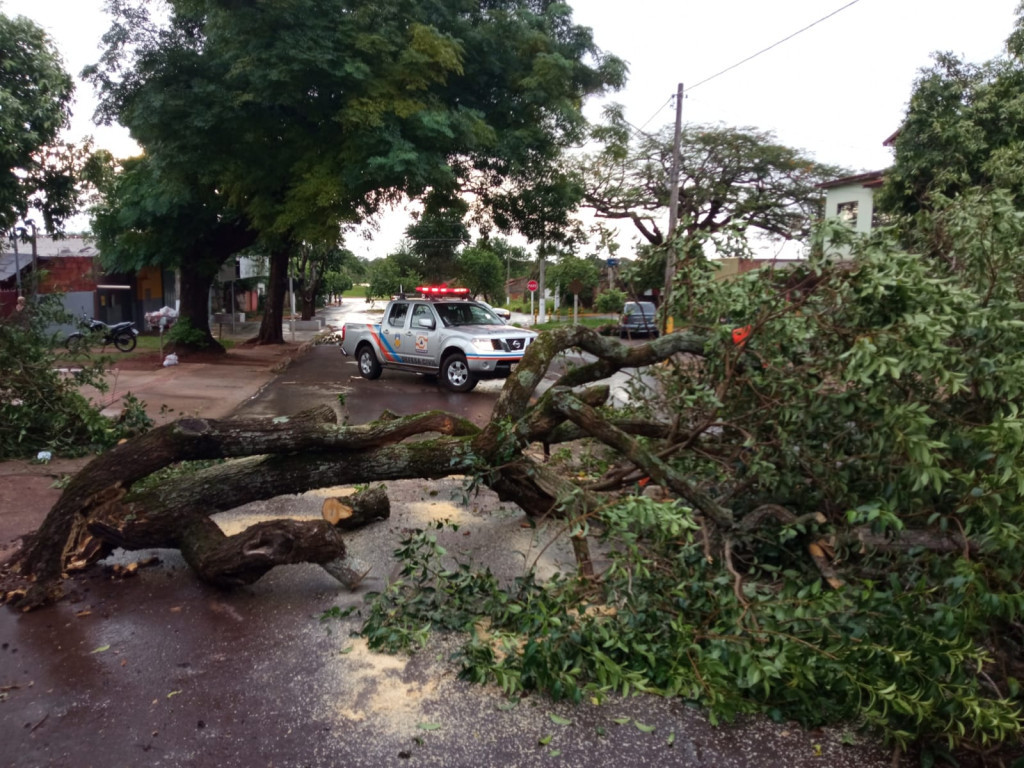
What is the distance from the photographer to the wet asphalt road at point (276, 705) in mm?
3279

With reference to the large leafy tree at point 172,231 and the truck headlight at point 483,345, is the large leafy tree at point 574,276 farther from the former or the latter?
the truck headlight at point 483,345

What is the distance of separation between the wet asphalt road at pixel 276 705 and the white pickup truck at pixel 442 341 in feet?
31.7

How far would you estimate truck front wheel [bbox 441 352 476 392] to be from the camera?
14781mm

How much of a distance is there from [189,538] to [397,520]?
190 cm

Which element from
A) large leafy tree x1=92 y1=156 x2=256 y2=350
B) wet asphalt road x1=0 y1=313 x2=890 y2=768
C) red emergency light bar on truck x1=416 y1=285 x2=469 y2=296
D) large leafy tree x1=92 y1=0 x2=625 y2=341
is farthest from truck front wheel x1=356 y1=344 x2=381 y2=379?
wet asphalt road x1=0 y1=313 x2=890 y2=768

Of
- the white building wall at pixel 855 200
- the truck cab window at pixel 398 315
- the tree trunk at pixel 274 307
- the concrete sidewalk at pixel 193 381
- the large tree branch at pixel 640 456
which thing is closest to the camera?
the large tree branch at pixel 640 456

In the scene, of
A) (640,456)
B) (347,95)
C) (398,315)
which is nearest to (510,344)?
(398,315)

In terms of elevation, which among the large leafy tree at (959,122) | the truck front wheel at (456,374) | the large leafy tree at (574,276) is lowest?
the truck front wheel at (456,374)

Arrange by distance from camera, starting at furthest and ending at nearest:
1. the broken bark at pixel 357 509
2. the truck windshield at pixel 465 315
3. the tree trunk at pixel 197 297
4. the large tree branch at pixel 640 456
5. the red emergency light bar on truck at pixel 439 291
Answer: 1. the tree trunk at pixel 197 297
2. the red emergency light bar on truck at pixel 439 291
3. the truck windshield at pixel 465 315
4. the broken bark at pixel 357 509
5. the large tree branch at pixel 640 456

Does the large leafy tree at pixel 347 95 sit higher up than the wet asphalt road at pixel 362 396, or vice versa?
the large leafy tree at pixel 347 95

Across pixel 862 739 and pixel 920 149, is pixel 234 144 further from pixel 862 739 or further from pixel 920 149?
pixel 862 739

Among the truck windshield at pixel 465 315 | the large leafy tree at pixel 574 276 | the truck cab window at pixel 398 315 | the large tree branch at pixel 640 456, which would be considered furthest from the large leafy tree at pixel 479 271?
the large tree branch at pixel 640 456

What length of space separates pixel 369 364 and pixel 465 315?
2664 mm

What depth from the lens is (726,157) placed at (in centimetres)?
3002
